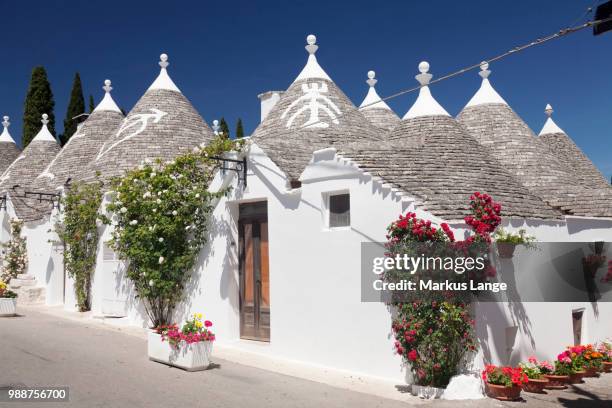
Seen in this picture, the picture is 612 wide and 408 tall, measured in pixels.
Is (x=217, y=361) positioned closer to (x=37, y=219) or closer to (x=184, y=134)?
(x=184, y=134)

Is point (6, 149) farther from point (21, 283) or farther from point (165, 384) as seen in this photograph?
point (165, 384)

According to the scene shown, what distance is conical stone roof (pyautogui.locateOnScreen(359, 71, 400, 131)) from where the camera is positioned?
20.3 m

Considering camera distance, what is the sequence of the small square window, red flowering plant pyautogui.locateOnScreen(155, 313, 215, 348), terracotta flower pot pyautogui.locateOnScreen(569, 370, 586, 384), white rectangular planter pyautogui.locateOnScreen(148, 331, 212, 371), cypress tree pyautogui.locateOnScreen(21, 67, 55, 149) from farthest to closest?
cypress tree pyautogui.locateOnScreen(21, 67, 55, 149) → the small square window → red flowering plant pyautogui.locateOnScreen(155, 313, 215, 348) → white rectangular planter pyautogui.locateOnScreen(148, 331, 212, 371) → terracotta flower pot pyautogui.locateOnScreen(569, 370, 586, 384)

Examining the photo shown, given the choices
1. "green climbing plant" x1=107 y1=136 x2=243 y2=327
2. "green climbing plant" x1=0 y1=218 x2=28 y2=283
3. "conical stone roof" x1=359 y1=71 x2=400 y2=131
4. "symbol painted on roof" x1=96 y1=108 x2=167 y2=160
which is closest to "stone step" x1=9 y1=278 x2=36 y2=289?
"green climbing plant" x1=0 y1=218 x2=28 y2=283

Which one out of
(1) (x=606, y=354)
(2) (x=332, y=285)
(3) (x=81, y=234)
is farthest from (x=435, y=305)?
(3) (x=81, y=234)

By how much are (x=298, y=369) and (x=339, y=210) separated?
2.82 meters

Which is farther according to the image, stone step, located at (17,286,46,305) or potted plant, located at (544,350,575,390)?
stone step, located at (17,286,46,305)

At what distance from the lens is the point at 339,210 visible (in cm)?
953

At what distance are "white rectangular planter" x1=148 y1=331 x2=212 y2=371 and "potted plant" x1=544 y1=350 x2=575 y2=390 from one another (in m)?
5.47

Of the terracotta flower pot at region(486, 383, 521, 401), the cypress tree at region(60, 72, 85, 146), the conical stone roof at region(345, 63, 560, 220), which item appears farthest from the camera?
the cypress tree at region(60, 72, 85, 146)

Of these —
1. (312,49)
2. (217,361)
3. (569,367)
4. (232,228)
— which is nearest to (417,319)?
(569,367)

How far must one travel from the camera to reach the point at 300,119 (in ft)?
50.1

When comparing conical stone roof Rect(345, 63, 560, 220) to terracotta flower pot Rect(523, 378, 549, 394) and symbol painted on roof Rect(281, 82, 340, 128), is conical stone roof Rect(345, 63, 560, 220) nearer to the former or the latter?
terracotta flower pot Rect(523, 378, 549, 394)

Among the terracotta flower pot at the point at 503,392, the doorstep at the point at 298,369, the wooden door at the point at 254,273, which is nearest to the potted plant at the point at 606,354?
the terracotta flower pot at the point at 503,392
